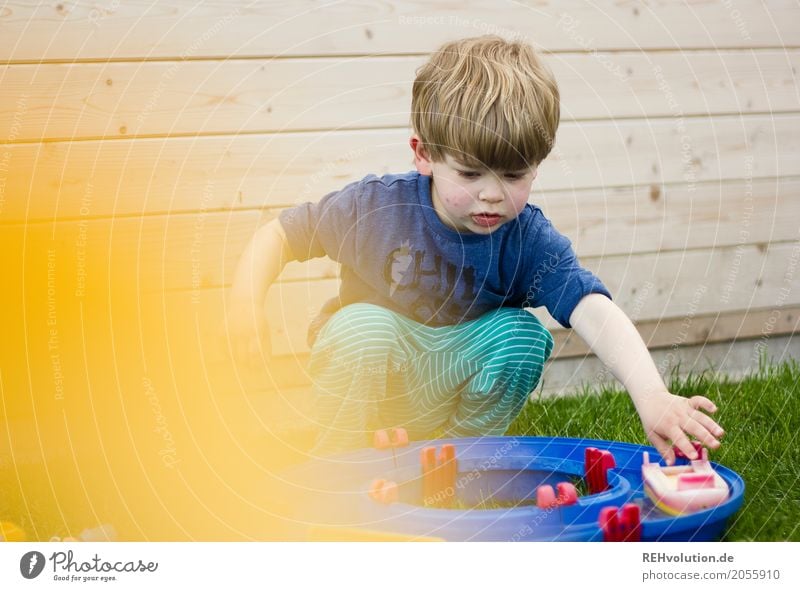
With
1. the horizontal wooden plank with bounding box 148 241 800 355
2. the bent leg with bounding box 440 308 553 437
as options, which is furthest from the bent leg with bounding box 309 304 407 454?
the horizontal wooden plank with bounding box 148 241 800 355

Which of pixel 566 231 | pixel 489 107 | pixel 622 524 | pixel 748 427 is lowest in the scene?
pixel 748 427

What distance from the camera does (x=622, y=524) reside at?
960mm

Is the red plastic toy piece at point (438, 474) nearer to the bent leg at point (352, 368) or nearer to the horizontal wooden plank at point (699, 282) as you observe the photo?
the bent leg at point (352, 368)

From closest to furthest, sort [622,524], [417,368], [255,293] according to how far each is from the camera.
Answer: [622,524], [255,293], [417,368]

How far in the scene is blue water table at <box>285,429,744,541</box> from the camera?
0.99 metres

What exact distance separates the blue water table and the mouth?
270 millimetres

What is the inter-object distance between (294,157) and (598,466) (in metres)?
0.68

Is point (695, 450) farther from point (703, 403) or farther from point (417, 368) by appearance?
point (417, 368)

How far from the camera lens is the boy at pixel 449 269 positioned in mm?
1206

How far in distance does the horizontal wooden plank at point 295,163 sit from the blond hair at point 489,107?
322 millimetres

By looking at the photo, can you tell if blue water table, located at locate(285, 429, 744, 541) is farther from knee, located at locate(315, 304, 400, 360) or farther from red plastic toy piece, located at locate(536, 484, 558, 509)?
knee, located at locate(315, 304, 400, 360)

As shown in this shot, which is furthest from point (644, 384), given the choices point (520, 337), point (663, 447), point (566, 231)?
point (566, 231)
